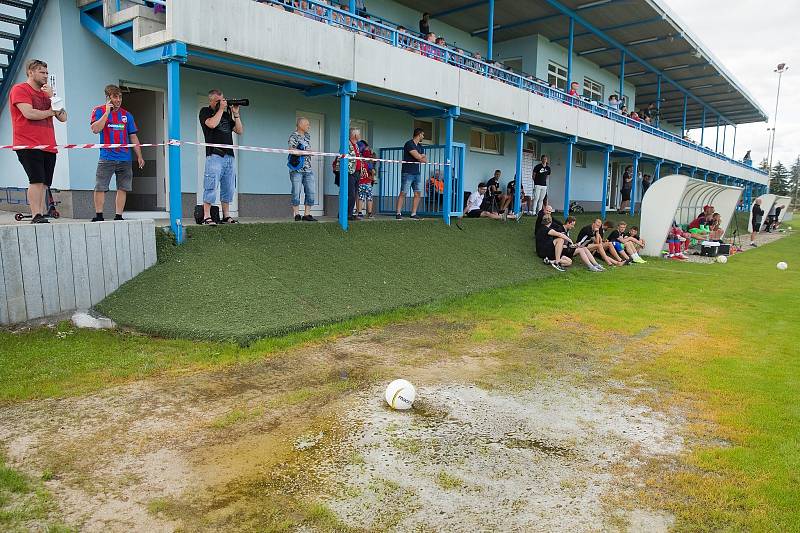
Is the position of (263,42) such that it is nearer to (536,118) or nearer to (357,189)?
(357,189)

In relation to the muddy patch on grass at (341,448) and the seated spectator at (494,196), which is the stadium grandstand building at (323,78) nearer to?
the seated spectator at (494,196)

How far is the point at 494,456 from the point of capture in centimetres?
368

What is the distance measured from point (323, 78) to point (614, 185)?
77.1 feet

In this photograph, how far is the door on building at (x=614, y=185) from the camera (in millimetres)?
29328

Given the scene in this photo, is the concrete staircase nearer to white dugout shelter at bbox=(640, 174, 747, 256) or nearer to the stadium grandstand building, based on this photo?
the stadium grandstand building

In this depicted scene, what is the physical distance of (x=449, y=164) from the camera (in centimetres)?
1305

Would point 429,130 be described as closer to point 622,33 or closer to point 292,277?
point 622,33

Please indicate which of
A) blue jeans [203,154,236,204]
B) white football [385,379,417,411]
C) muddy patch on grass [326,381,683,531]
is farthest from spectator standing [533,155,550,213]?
white football [385,379,417,411]

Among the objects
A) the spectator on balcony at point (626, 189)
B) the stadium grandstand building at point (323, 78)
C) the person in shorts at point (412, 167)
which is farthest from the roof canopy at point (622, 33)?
the person in shorts at point (412, 167)

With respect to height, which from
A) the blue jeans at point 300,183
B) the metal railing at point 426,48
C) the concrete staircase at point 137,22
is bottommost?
the blue jeans at point 300,183

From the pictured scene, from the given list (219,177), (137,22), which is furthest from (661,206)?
(137,22)

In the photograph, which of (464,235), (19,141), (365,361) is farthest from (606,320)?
(19,141)

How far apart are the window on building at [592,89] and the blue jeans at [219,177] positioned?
20.5m

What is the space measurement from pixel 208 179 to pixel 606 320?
20.0ft
